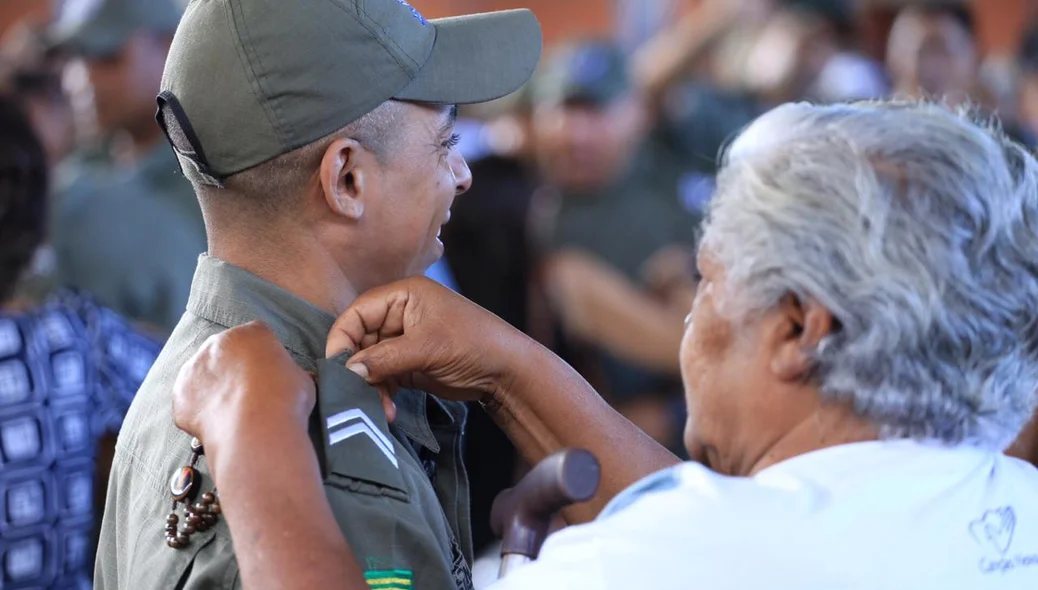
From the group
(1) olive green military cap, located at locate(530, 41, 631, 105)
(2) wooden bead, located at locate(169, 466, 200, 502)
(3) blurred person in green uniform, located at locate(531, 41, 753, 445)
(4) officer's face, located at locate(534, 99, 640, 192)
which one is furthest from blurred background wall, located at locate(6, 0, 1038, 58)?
(2) wooden bead, located at locate(169, 466, 200, 502)

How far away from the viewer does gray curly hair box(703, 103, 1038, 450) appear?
1.44m

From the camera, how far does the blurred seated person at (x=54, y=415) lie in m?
2.63

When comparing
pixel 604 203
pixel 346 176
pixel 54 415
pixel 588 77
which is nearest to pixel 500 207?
pixel 604 203

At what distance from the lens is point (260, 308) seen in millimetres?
1789

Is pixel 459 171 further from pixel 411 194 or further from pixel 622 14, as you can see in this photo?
pixel 622 14

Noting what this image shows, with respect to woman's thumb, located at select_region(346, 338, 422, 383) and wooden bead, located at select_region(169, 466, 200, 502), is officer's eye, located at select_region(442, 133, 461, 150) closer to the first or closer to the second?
woman's thumb, located at select_region(346, 338, 422, 383)

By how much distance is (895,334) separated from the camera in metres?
1.44

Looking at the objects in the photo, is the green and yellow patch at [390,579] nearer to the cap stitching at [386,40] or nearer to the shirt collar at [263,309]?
the shirt collar at [263,309]

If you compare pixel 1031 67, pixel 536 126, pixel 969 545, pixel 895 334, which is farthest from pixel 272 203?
pixel 1031 67

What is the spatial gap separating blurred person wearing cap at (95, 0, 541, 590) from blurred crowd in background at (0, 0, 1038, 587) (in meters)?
0.96

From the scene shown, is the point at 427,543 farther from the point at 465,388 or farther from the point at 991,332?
the point at 991,332

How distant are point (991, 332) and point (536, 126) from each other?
14.8ft

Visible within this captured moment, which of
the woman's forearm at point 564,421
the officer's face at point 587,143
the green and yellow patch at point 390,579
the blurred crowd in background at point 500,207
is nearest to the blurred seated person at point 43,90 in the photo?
the blurred crowd in background at point 500,207

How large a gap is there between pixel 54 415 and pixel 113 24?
2.25 metres
